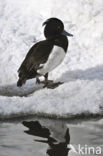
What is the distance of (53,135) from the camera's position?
7.98 m

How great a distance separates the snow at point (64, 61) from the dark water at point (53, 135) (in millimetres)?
456

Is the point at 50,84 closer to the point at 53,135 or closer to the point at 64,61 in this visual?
the point at 64,61

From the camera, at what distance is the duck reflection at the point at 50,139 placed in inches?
281

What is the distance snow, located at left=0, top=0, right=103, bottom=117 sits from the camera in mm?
9508

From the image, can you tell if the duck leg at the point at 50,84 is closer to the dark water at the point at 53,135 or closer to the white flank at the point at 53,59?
the white flank at the point at 53,59

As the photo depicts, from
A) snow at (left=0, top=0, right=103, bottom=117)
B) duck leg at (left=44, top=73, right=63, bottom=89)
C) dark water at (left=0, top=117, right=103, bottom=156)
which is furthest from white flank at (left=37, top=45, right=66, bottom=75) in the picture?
dark water at (left=0, top=117, right=103, bottom=156)

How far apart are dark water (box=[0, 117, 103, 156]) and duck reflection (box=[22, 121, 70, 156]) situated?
0.06 metres

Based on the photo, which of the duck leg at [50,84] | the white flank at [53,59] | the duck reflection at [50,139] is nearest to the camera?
the duck reflection at [50,139]

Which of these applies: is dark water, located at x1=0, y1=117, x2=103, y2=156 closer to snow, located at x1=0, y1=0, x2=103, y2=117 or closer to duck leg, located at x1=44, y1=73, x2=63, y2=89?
snow, located at x1=0, y1=0, x2=103, y2=117

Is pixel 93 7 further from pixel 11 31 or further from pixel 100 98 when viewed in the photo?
pixel 100 98

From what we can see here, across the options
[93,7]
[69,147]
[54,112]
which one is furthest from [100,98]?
[93,7]

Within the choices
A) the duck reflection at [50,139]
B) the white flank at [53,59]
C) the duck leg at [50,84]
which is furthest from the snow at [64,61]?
the duck reflection at [50,139]

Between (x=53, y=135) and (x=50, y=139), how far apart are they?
0.80ft

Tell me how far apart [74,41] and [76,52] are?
394mm
